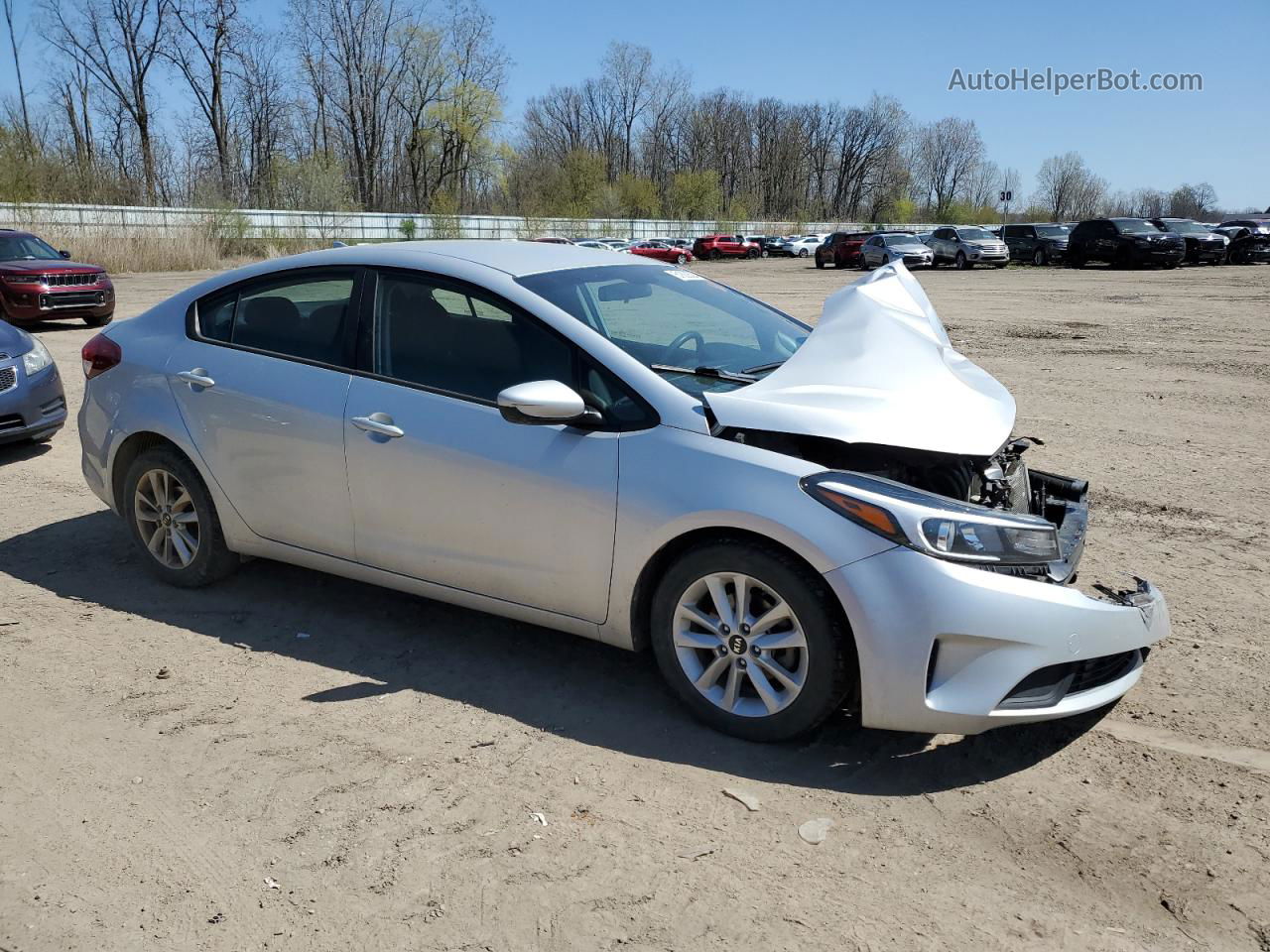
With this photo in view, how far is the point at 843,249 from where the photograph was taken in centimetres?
4516

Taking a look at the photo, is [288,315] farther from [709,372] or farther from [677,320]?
[709,372]

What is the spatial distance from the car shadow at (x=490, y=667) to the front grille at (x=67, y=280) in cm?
1254

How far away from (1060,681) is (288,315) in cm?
354

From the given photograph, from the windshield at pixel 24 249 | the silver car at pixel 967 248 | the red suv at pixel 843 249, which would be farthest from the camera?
the red suv at pixel 843 249

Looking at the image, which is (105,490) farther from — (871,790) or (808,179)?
(808,179)

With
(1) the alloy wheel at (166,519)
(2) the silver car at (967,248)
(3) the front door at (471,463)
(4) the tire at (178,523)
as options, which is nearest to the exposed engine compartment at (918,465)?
(3) the front door at (471,463)

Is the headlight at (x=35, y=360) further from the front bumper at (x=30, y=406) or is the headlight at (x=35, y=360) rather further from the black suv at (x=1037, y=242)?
the black suv at (x=1037, y=242)

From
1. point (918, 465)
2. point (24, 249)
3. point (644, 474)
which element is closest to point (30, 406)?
point (644, 474)

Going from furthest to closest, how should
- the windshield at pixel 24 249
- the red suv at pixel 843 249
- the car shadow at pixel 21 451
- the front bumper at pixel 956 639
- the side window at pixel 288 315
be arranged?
the red suv at pixel 843 249 → the windshield at pixel 24 249 → the car shadow at pixel 21 451 → the side window at pixel 288 315 → the front bumper at pixel 956 639

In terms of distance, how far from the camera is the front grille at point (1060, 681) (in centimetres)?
328

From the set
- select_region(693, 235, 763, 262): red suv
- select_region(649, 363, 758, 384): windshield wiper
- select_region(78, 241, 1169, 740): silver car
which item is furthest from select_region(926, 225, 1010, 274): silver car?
select_region(649, 363, 758, 384): windshield wiper

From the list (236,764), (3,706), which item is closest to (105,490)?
(3,706)

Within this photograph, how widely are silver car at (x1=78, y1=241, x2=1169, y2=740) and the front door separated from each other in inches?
0.5

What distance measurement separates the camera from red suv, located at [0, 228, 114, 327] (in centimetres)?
1644
